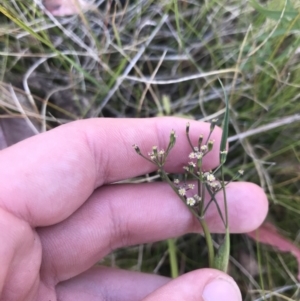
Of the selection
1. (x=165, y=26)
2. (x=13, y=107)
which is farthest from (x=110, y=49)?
(x=13, y=107)

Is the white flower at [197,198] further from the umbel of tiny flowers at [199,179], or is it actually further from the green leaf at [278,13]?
the green leaf at [278,13]

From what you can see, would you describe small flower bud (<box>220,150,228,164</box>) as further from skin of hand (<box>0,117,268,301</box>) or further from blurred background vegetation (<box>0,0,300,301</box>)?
blurred background vegetation (<box>0,0,300,301</box>)

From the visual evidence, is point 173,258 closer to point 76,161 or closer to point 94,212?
point 94,212

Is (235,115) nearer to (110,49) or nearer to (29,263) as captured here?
(110,49)

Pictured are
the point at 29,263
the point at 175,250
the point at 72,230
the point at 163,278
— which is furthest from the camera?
the point at 175,250

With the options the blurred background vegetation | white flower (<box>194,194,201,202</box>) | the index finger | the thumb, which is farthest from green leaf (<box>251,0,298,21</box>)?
the thumb

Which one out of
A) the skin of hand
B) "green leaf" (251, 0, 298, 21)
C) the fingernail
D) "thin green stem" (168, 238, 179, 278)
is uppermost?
"green leaf" (251, 0, 298, 21)
